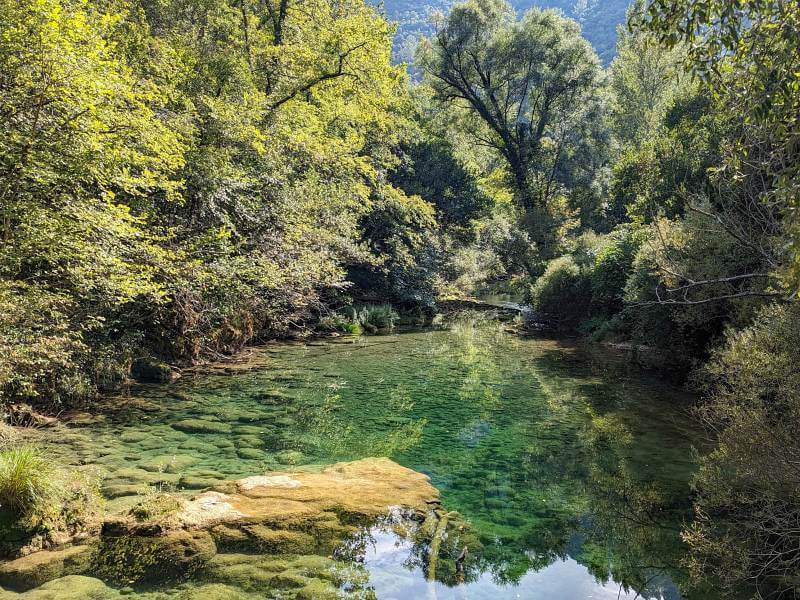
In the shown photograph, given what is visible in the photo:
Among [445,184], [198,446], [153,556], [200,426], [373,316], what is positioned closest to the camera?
[153,556]

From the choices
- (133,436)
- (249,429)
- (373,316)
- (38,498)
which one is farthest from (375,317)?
(38,498)

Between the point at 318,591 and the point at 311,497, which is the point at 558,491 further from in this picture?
the point at 318,591

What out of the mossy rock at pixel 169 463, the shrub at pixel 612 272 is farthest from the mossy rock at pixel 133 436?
the shrub at pixel 612 272

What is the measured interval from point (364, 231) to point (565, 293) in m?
10.6

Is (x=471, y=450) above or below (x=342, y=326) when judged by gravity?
below

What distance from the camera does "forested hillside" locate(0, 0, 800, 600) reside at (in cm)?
570

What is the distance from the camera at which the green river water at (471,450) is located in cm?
585

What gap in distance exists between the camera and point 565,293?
982 inches

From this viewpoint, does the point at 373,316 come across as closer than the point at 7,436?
No

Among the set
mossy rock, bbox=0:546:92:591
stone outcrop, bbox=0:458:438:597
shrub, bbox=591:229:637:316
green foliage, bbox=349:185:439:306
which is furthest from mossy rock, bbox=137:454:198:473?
green foliage, bbox=349:185:439:306

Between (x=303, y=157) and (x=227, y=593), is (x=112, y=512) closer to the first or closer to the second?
(x=227, y=593)

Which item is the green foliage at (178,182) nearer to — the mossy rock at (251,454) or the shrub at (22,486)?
the shrub at (22,486)

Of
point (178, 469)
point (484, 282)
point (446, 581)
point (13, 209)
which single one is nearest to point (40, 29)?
point (13, 209)

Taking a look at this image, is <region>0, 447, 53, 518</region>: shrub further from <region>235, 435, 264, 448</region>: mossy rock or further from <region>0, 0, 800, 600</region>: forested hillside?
<region>235, 435, 264, 448</region>: mossy rock
